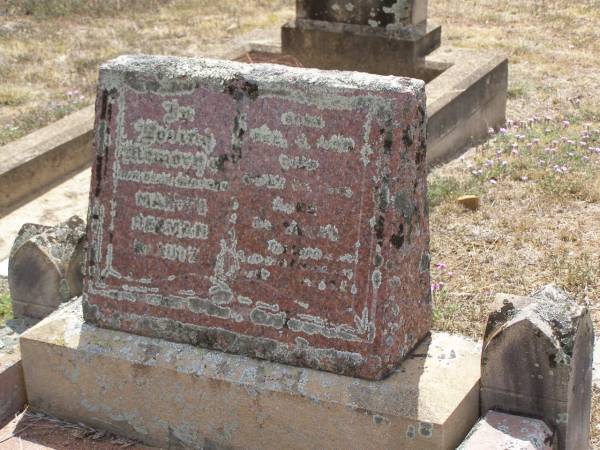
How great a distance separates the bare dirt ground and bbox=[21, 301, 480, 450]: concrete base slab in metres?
0.95

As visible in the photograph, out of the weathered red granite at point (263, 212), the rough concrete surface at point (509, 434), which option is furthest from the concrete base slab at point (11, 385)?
the rough concrete surface at point (509, 434)

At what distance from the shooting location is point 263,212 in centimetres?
409

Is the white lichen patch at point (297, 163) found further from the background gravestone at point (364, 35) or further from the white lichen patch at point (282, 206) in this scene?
the background gravestone at point (364, 35)

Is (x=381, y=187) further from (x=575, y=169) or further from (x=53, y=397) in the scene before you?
(x=575, y=169)

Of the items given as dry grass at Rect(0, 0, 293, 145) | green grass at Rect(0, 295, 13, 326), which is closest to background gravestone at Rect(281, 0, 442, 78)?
dry grass at Rect(0, 0, 293, 145)

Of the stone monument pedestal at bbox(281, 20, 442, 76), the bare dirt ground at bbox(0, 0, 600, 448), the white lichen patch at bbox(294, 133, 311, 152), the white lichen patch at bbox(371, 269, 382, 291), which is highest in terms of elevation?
the white lichen patch at bbox(294, 133, 311, 152)

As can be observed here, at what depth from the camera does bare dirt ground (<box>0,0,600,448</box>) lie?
5977mm

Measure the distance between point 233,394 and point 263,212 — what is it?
0.68 metres

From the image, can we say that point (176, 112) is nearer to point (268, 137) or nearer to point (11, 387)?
point (268, 137)

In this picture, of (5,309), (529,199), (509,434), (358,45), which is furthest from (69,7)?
(509,434)

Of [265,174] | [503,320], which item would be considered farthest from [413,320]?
[265,174]

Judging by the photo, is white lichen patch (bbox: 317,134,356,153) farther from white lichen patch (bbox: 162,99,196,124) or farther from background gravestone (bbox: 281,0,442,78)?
background gravestone (bbox: 281,0,442,78)

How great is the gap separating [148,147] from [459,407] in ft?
4.97

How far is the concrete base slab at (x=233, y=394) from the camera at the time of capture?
3.90 meters
